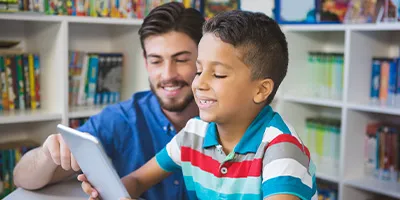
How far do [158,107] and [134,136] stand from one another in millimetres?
133

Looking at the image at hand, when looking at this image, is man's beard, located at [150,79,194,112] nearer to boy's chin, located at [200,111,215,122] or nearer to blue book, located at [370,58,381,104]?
boy's chin, located at [200,111,215,122]

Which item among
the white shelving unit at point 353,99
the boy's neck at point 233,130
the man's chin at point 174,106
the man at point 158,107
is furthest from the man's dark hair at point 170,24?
the white shelving unit at point 353,99

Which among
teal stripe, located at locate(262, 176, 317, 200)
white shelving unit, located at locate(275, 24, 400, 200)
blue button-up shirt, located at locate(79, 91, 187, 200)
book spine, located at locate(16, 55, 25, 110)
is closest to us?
teal stripe, located at locate(262, 176, 317, 200)

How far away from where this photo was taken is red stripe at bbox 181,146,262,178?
1.06 m

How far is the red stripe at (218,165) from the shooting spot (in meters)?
1.06

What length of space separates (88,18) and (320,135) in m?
1.51

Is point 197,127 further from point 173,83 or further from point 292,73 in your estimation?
point 292,73

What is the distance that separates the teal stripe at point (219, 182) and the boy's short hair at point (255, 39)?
21 centimetres

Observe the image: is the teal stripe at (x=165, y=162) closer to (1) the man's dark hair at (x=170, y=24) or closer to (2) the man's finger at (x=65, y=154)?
(2) the man's finger at (x=65, y=154)

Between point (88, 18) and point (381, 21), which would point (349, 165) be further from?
point (88, 18)

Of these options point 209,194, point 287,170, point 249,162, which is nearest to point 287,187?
point 287,170

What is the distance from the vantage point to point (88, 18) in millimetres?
2396

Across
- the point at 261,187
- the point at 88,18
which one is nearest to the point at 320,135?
the point at 88,18

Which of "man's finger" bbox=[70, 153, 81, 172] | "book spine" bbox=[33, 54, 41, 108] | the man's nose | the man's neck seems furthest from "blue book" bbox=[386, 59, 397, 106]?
"man's finger" bbox=[70, 153, 81, 172]
